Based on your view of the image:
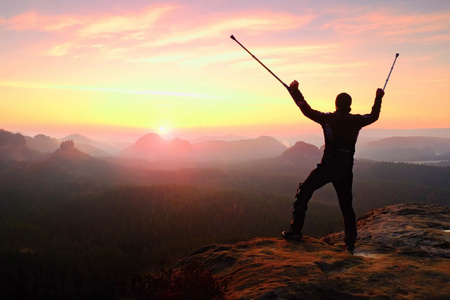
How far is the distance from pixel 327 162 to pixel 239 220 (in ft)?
444

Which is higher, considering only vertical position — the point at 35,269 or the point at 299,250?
the point at 299,250

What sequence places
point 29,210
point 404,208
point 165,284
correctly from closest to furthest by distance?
point 165,284 → point 404,208 → point 29,210

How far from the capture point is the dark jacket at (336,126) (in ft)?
30.6

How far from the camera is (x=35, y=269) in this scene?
96.4 metres

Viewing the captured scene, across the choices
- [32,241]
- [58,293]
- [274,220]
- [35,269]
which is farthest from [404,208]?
[32,241]

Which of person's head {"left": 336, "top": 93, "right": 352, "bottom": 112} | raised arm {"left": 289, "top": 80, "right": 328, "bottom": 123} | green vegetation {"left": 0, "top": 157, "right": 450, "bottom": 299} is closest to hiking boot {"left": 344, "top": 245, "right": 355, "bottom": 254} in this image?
raised arm {"left": 289, "top": 80, "right": 328, "bottom": 123}

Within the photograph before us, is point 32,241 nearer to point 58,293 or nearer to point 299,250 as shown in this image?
point 58,293

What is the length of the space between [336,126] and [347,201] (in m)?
2.62

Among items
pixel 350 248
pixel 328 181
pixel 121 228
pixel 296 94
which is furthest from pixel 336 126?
pixel 121 228

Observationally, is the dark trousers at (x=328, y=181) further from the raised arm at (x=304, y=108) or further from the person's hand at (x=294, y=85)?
the person's hand at (x=294, y=85)

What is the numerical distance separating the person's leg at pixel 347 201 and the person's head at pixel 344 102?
2.06m

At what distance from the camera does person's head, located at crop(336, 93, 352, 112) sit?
947 centimetres

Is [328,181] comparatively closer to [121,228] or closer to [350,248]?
[350,248]

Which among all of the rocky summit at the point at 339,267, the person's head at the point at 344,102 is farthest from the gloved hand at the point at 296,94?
the rocky summit at the point at 339,267
